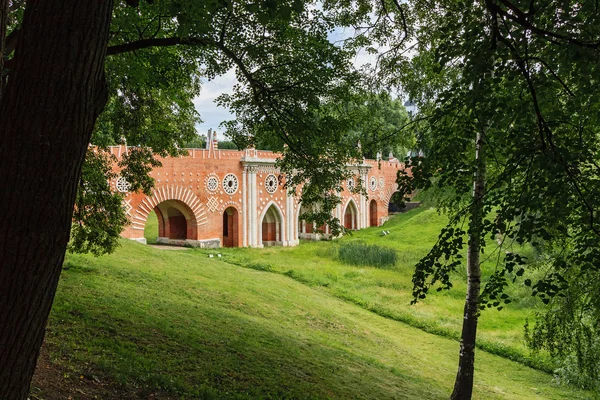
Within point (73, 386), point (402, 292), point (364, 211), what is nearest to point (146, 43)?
point (73, 386)

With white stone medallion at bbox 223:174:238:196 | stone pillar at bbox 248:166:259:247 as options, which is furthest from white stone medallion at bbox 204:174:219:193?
stone pillar at bbox 248:166:259:247

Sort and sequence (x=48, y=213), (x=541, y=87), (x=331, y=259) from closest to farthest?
(x=48, y=213)
(x=541, y=87)
(x=331, y=259)

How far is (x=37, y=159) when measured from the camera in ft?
7.32

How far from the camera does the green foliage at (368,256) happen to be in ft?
65.3

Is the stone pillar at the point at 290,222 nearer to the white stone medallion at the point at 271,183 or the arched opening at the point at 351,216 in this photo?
the white stone medallion at the point at 271,183

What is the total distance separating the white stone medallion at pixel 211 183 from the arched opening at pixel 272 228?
3.97 metres

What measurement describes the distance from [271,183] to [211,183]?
3720mm

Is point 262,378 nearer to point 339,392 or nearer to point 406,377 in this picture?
point 339,392

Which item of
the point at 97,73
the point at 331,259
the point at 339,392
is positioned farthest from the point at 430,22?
the point at 331,259

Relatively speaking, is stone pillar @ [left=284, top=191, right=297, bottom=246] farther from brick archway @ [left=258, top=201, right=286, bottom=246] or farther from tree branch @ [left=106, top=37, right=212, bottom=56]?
tree branch @ [left=106, top=37, right=212, bottom=56]

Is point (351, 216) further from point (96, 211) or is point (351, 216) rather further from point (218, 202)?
point (96, 211)

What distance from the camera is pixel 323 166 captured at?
7488mm

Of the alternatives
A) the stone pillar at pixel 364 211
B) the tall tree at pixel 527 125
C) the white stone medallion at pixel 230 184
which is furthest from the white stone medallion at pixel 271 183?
the tall tree at pixel 527 125

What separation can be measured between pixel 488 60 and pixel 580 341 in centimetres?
482
